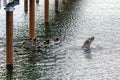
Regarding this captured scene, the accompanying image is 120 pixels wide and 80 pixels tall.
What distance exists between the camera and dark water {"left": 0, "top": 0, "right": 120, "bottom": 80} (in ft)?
86.9

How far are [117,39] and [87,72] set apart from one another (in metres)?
9.35

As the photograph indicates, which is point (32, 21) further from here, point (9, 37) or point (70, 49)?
point (9, 37)

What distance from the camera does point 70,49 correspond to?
31.9 metres

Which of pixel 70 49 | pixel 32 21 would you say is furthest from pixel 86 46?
pixel 32 21

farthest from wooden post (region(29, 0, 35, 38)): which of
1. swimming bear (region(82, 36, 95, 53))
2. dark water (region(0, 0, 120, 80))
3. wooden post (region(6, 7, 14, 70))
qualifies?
wooden post (region(6, 7, 14, 70))

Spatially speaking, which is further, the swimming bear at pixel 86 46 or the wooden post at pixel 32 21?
the wooden post at pixel 32 21

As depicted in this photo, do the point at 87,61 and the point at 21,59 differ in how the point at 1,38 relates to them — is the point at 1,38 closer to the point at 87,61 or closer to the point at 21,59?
the point at 21,59

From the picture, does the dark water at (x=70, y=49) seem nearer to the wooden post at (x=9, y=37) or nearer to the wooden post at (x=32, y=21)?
the wooden post at (x=9, y=37)

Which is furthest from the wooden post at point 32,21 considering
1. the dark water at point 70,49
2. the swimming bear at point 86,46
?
the swimming bear at point 86,46

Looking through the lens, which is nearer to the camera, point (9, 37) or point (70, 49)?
point (9, 37)

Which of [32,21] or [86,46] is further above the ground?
[32,21]

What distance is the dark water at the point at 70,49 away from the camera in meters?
26.5

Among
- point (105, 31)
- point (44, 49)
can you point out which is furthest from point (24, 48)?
point (105, 31)

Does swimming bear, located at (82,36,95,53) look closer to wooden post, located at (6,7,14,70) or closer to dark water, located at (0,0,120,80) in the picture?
dark water, located at (0,0,120,80)
